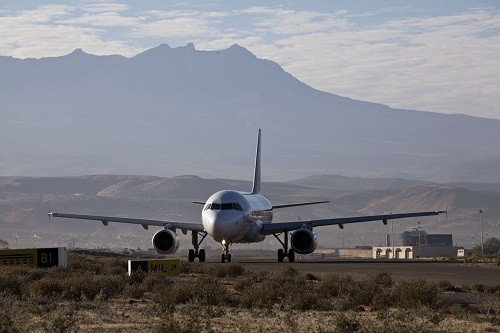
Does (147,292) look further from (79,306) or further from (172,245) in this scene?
(172,245)

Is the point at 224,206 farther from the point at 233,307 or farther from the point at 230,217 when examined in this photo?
the point at 233,307

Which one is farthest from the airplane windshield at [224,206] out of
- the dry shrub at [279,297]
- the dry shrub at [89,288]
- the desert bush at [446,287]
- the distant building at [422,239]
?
the distant building at [422,239]

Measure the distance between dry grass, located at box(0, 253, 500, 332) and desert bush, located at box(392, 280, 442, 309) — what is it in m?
0.02

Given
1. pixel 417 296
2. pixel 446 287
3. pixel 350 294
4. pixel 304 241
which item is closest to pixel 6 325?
pixel 417 296

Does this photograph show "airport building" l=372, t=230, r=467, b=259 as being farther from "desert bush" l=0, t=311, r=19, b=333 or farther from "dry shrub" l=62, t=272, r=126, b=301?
"desert bush" l=0, t=311, r=19, b=333

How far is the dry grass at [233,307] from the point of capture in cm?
2352

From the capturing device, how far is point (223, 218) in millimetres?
56812

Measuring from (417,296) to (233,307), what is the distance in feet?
14.7

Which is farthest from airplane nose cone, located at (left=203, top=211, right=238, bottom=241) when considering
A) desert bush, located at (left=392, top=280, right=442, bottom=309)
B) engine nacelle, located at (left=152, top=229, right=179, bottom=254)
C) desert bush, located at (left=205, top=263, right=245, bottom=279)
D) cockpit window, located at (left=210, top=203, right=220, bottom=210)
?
desert bush, located at (left=392, top=280, right=442, bottom=309)

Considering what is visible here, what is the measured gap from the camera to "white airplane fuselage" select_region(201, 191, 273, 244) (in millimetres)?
56969

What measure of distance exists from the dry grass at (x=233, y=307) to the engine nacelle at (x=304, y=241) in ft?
74.3

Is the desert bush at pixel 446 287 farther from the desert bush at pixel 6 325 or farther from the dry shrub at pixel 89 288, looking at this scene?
the desert bush at pixel 6 325

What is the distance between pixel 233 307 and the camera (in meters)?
28.7

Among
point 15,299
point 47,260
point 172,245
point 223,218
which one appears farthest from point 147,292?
point 172,245
